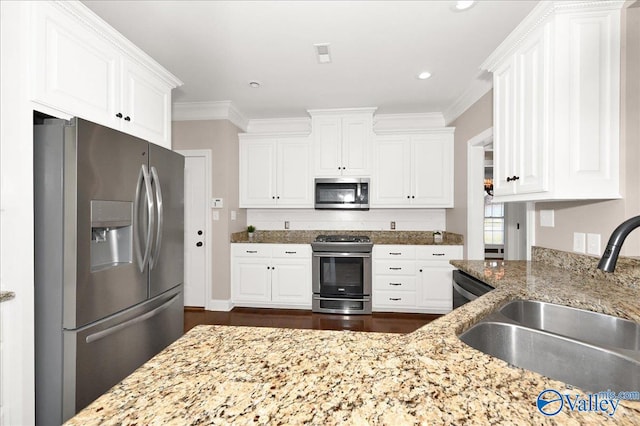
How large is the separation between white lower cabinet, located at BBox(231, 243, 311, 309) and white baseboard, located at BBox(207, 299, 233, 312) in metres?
0.09

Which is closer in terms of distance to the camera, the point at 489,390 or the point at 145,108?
the point at 489,390

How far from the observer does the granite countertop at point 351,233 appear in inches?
150

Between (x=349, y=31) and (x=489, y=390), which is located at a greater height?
(x=349, y=31)

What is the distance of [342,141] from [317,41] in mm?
1658

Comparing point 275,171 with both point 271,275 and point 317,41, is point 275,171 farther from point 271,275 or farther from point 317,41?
point 317,41

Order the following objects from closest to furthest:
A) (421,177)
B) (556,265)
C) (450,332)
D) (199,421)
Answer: (199,421)
(450,332)
(556,265)
(421,177)

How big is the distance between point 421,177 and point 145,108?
311 centimetres

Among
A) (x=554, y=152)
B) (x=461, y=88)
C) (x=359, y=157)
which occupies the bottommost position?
(x=554, y=152)

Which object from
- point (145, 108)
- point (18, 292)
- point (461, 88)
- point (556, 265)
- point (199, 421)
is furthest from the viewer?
point (461, 88)

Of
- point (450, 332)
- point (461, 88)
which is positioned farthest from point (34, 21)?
point (461, 88)

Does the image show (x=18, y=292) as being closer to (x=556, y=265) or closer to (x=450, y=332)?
(x=450, y=332)

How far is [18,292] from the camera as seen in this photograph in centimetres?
131

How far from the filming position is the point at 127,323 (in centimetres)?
167

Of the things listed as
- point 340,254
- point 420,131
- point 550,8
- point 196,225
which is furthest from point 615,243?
point 196,225
